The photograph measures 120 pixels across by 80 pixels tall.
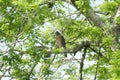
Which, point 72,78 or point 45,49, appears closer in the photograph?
point 45,49

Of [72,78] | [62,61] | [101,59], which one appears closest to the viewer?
[62,61]

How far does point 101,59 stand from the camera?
1379 centimetres

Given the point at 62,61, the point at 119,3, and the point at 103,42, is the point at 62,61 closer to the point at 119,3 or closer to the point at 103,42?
the point at 103,42

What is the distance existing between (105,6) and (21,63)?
16.2 ft

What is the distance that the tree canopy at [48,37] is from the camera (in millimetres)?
9883

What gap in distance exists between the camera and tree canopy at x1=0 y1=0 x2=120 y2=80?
9.88m

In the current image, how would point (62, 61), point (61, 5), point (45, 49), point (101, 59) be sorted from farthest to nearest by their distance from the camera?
point (101, 59) < point (62, 61) < point (45, 49) < point (61, 5)

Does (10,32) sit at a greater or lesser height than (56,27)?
greater

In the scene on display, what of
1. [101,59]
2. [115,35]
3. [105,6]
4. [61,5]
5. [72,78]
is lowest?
[72,78]

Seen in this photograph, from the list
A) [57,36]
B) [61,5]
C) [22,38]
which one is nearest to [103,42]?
[57,36]

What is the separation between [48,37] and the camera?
1325 centimetres

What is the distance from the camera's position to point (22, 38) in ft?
32.1

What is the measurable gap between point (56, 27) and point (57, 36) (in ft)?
5.04

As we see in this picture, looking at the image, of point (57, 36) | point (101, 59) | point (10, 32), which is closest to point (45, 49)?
point (57, 36)
